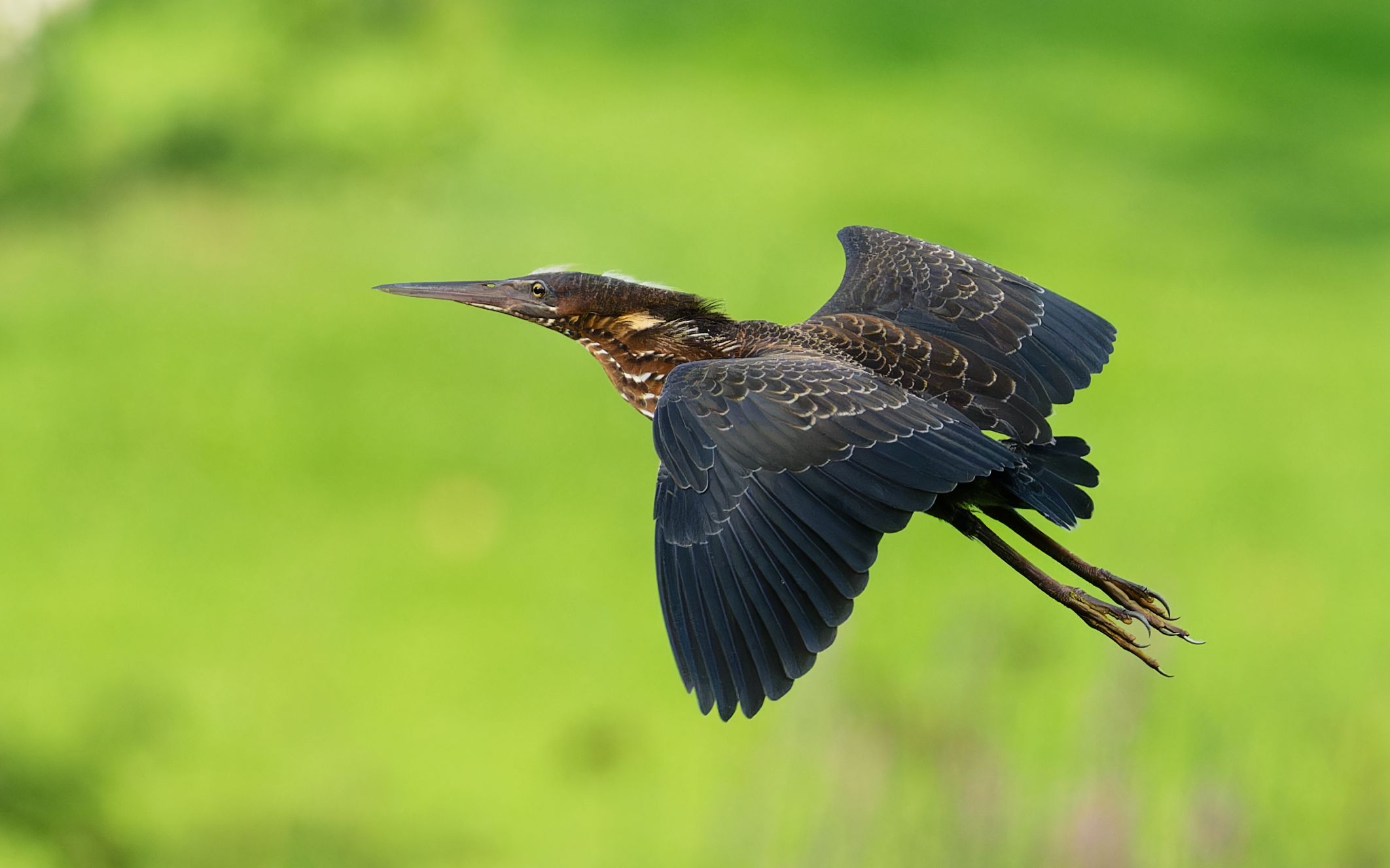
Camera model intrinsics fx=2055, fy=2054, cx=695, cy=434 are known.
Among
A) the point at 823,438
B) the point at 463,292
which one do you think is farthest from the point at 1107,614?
the point at 463,292

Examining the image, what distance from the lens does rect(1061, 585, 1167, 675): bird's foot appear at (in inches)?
142

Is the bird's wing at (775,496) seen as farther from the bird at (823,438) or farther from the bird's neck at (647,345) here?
the bird's neck at (647,345)

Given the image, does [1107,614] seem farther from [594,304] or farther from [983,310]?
[594,304]

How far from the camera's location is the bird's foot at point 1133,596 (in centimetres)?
370

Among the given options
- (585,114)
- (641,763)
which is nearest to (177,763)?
(641,763)

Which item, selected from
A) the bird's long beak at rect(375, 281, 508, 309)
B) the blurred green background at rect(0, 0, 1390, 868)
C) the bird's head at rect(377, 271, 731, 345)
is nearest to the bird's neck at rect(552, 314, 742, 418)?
the bird's head at rect(377, 271, 731, 345)

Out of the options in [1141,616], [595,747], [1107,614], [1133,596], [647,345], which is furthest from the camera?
[595,747]

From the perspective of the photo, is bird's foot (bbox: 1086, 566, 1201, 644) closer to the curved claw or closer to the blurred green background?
the curved claw

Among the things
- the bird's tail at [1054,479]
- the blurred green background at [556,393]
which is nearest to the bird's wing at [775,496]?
the bird's tail at [1054,479]

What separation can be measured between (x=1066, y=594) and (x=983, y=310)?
0.82 metres

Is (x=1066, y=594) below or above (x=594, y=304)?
below

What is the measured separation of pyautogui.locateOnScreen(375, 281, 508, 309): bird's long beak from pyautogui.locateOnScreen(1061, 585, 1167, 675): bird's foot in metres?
1.22

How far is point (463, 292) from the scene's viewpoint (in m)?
3.97

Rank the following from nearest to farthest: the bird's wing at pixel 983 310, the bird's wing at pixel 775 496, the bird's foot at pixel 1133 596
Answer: the bird's wing at pixel 775 496
the bird's foot at pixel 1133 596
the bird's wing at pixel 983 310
